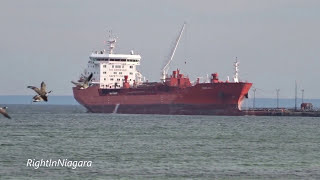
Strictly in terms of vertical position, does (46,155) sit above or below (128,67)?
below

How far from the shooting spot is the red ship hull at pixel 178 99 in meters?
92.7

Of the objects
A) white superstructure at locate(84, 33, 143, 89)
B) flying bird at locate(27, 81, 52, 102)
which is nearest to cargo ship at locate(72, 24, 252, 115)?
white superstructure at locate(84, 33, 143, 89)

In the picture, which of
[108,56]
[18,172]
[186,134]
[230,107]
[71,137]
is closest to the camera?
[18,172]

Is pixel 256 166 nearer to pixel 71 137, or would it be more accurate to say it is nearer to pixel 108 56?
pixel 71 137

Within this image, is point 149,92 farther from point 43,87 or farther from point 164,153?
point 43,87

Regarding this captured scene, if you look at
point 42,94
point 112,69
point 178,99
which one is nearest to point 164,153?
point 42,94

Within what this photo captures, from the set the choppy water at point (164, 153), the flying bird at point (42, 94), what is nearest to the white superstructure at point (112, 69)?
the choppy water at point (164, 153)

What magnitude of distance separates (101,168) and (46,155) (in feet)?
20.1

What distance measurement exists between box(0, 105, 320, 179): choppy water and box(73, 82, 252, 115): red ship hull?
2635 cm

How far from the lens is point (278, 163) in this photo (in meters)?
39.4

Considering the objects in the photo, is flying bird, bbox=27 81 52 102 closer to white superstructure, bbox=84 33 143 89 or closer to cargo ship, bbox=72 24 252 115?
cargo ship, bbox=72 24 252 115

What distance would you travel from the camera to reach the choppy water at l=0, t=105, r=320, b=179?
34375mm

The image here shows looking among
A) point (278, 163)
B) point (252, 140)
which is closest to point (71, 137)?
point (252, 140)

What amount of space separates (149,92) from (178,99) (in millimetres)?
4271
